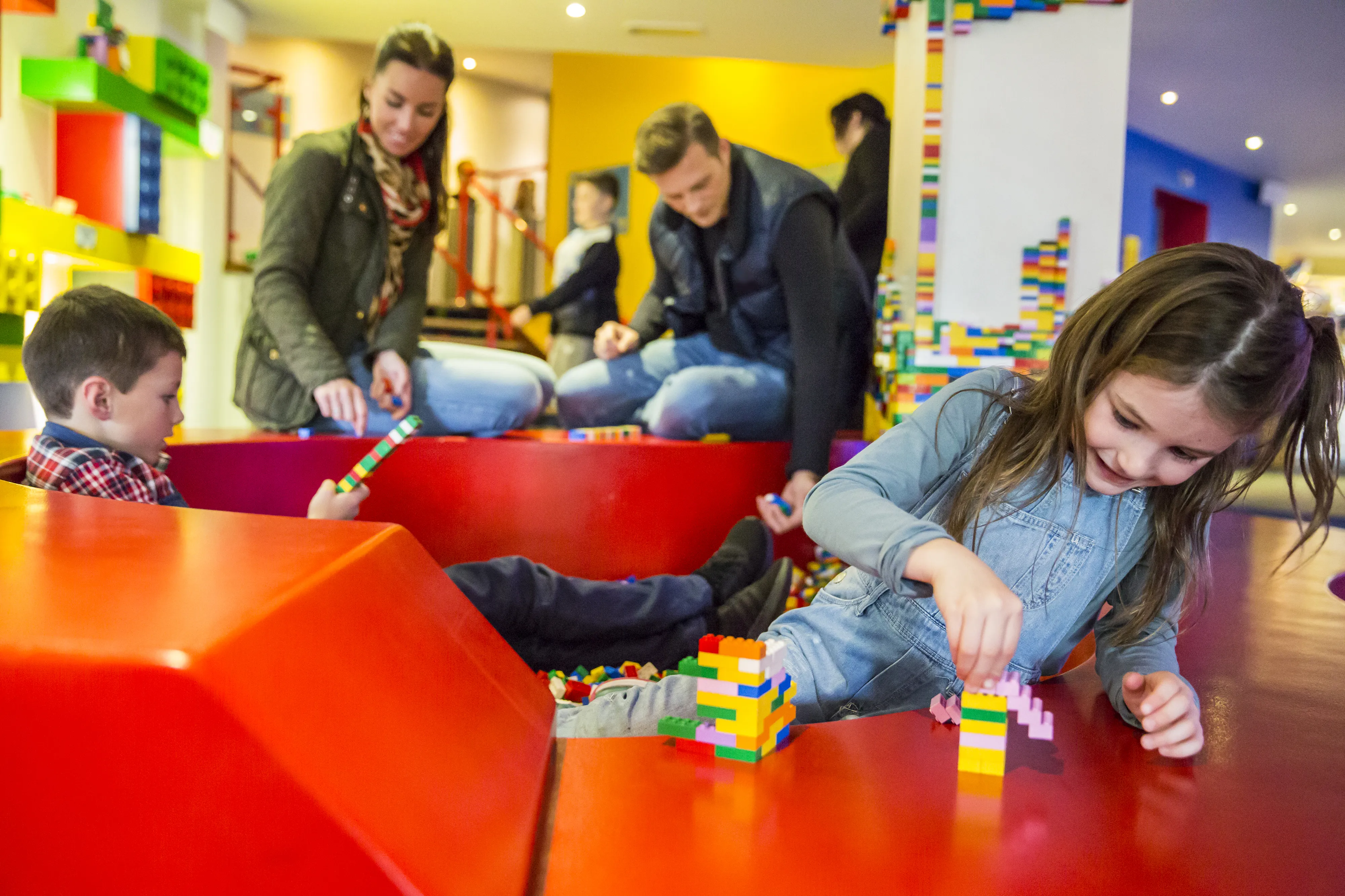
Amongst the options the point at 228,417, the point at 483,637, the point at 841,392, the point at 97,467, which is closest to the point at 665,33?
the point at 841,392

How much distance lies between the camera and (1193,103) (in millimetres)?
7309

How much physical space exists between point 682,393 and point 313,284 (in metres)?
0.85

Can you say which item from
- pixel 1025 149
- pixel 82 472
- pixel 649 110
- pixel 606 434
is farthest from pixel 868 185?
pixel 649 110

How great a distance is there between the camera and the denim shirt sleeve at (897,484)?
859mm

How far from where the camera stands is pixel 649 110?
6914mm

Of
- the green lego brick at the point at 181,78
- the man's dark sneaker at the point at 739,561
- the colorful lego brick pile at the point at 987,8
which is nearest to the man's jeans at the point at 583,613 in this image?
the man's dark sneaker at the point at 739,561

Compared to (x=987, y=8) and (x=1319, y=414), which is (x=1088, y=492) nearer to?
(x=1319, y=414)

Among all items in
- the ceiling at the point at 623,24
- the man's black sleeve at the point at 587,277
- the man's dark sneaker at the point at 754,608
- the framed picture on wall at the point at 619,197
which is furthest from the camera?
the framed picture on wall at the point at 619,197

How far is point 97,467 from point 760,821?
98cm

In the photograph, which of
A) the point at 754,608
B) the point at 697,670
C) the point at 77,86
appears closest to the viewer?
the point at 697,670

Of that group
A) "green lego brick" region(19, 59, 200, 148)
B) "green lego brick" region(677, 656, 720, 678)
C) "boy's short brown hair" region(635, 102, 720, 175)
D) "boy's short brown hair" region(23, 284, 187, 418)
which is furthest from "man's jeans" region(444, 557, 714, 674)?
"green lego brick" region(19, 59, 200, 148)

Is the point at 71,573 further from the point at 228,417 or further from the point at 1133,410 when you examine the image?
the point at 228,417

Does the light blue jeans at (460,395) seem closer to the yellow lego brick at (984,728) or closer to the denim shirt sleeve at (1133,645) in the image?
the denim shirt sleeve at (1133,645)

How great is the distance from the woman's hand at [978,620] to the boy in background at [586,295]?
12.5ft
